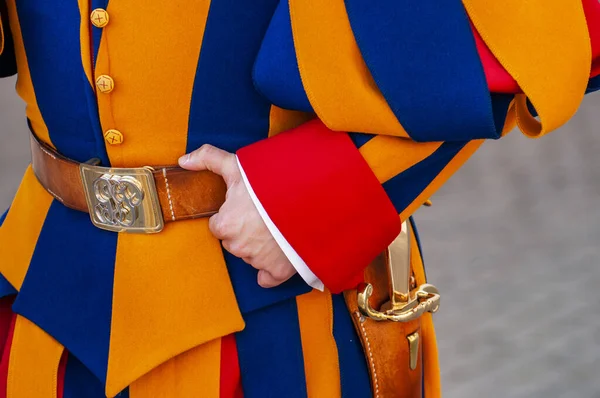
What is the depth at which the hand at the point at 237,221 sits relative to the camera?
100 centimetres

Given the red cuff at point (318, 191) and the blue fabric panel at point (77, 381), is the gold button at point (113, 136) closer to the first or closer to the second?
the red cuff at point (318, 191)

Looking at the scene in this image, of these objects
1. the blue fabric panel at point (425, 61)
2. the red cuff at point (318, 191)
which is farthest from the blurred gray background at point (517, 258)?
the blue fabric panel at point (425, 61)

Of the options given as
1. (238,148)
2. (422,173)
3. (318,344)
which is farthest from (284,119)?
(318,344)

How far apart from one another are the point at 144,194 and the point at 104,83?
0.40 feet

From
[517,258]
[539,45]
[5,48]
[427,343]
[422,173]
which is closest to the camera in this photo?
[539,45]

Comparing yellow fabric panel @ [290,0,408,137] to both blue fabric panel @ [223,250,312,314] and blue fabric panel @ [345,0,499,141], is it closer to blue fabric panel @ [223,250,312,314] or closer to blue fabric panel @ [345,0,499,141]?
blue fabric panel @ [345,0,499,141]

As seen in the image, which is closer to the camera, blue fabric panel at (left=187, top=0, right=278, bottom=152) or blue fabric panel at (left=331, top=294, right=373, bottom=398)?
blue fabric panel at (left=187, top=0, right=278, bottom=152)

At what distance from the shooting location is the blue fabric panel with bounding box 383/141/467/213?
1001mm

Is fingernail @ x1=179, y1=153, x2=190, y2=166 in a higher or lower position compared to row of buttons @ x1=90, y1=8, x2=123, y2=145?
lower

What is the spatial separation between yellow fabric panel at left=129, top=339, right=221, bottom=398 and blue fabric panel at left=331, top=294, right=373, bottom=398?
0.16m

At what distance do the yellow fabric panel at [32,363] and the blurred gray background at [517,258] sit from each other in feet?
5.16

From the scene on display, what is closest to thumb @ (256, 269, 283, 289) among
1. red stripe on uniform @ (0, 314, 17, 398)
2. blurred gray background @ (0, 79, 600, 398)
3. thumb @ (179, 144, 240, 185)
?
thumb @ (179, 144, 240, 185)

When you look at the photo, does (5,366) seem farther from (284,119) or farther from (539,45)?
(539,45)

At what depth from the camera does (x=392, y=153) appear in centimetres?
98
